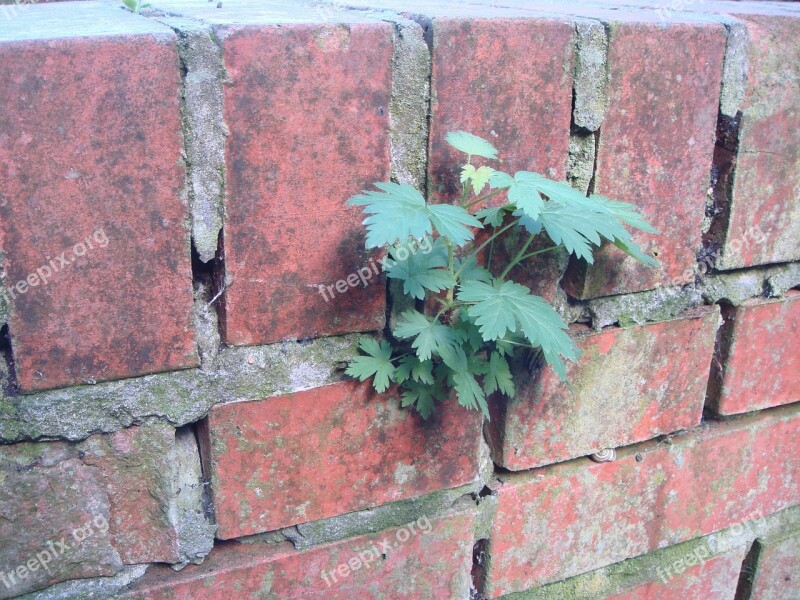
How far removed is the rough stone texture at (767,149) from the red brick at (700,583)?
1.80ft

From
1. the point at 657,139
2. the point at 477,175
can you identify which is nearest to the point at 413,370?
the point at 477,175

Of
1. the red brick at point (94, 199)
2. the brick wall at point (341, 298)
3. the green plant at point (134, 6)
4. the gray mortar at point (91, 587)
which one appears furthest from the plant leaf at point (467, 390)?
the green plant at point (134, 6)

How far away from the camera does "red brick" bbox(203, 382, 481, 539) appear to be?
0.94 m

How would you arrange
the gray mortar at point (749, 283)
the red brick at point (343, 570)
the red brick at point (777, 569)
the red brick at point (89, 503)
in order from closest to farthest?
the red brick at point (89, 503) < the red brick at point (343, 570) < the gray mortar at point (749, 283) < the red brick at point (777, 569)

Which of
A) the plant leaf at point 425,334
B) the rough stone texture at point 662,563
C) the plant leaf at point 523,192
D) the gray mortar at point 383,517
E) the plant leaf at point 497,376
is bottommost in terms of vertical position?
the rough stone texture at point 662,563

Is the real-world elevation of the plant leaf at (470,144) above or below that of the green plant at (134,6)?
below

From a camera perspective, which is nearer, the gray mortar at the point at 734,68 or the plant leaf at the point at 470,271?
the plant leaf at the point at 470,271

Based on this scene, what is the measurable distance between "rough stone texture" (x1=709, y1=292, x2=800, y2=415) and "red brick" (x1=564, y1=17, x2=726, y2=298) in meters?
0.18

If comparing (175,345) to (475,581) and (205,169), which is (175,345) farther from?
(475,581)

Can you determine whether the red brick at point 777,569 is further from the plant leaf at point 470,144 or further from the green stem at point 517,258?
the plant leaf at point 470,144

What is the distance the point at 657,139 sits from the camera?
1.04 metres

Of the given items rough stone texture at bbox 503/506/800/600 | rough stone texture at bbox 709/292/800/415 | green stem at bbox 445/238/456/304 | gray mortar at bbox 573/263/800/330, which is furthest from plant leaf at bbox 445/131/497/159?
rough stone texture at bbox 503/506/800/600

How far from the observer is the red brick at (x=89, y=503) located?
0.86 metres

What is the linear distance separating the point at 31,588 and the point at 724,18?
119 centimetres
